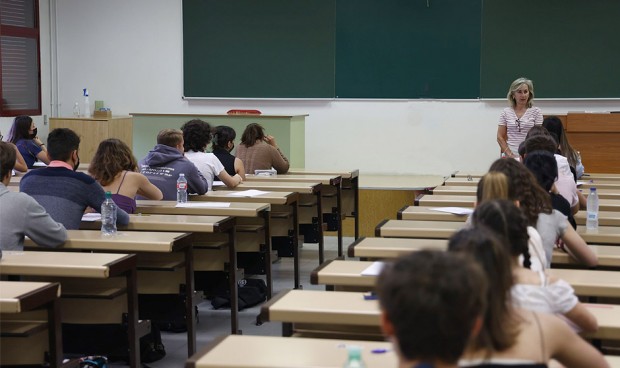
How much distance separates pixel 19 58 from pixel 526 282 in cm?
1034

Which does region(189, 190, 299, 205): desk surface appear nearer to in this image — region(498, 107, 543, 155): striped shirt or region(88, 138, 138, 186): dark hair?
region(88, 138, 138, 186): dark hair

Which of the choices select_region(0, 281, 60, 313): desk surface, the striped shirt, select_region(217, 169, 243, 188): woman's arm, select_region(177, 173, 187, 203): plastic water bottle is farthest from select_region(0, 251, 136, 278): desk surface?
the striped shirt

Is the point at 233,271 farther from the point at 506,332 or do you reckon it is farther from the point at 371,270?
the point at 506,332

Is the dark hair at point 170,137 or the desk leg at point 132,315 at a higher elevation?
the dark hair at point 170,137

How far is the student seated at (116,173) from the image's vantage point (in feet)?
17.6

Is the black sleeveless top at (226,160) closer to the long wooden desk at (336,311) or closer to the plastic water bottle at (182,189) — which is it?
the plastic water bottle at (182,189)

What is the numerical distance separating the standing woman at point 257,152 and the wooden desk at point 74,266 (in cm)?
398

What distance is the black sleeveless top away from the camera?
7.41 meters

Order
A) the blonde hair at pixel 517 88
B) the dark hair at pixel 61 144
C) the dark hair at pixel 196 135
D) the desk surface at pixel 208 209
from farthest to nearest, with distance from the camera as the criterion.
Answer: the blonde hair at pixel 517 88 → the dark hair at pixel 196 135 → the desk surface at pixel 208 209 → the dark hair at pixel 61 144

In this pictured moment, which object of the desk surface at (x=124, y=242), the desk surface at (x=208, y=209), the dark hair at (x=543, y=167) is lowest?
the desk surface at (x=124, y=242)

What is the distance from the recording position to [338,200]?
7.92m

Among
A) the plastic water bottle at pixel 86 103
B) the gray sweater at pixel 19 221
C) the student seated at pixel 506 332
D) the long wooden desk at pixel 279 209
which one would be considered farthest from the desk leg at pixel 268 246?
the plastic water bottle at pixel 86 103

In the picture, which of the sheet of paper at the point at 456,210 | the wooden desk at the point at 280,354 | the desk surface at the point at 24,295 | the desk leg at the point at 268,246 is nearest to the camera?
the wooden desk at the point at 280,354

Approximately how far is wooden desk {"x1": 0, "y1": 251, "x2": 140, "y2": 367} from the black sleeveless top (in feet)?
A: 10.7
